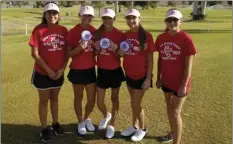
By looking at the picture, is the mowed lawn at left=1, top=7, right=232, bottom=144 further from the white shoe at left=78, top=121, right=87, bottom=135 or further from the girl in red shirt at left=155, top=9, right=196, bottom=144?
the girl in red shirt at left=155, top=9, right=196, bottom=144

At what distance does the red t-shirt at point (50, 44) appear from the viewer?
4.89 meters

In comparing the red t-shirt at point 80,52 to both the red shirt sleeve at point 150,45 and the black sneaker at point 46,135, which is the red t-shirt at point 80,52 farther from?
the black sneaker at point 46,135

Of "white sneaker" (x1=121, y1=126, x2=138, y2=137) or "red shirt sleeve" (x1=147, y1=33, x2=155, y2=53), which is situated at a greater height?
"red shirt sleeve" (x1=147, y1=33, x2=155, y2=53)

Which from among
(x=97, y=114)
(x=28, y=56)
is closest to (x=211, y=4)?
(x=28, y=56)

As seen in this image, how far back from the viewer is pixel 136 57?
491cm

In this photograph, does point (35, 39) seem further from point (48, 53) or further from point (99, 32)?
point (99, 32)

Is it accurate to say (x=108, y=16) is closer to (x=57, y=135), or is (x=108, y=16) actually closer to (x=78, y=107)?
(x=78, y=107)

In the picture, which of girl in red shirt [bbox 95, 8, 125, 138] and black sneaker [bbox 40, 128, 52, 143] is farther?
black sneaker [bbox 40, 128, 52, 143]

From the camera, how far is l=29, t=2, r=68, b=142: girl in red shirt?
4.90 m

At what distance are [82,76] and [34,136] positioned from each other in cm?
129

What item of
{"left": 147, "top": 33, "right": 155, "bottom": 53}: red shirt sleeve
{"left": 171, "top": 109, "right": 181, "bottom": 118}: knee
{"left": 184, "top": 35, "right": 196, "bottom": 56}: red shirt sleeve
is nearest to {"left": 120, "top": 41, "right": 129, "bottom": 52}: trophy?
{"left": 147, "top": 33, "right": 155, "bottom": 53}: red shirt sleeve

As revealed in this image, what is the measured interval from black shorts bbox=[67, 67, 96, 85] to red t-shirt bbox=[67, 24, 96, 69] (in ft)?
0.21

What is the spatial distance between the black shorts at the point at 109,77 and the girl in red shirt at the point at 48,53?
0.58m

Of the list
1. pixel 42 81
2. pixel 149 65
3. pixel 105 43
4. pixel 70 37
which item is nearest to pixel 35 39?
pixel 70 37
